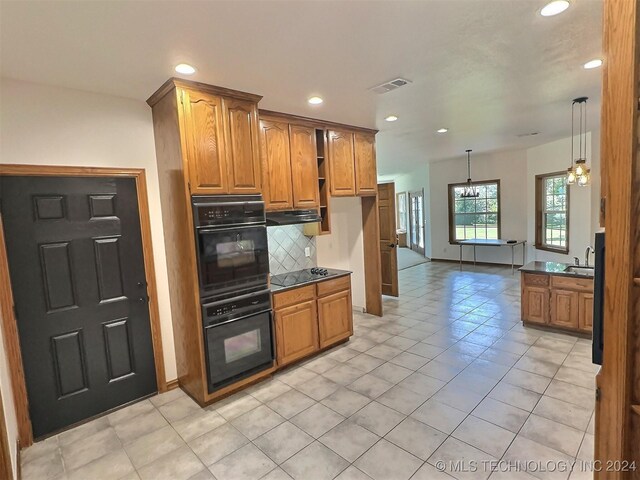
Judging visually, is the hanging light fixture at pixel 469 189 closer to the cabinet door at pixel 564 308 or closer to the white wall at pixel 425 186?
the white wall at pixel 425 186

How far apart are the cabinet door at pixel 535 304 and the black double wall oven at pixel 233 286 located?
11.0 ft

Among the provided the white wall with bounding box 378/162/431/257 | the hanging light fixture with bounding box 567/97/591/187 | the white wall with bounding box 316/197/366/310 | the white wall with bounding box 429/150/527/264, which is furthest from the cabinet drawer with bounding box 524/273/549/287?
the white wall with bounding box 378/162/431/257

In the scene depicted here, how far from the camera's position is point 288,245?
4.07 m

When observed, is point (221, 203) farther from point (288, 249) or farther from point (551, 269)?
point (551, 269)

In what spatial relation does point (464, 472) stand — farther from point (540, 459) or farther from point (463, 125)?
point (463, 125)

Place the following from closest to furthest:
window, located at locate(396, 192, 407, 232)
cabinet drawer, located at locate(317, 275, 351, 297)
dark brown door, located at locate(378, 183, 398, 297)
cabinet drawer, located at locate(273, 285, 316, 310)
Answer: cabinet drawer, located at locate(273, 285, 316, 310) → cabinet drawer, located at locate(317, 275, 351, 297) → dark brown door, located at locate(378, 183, 398, 297) → window, located at locate(396, 192, 407, 232)

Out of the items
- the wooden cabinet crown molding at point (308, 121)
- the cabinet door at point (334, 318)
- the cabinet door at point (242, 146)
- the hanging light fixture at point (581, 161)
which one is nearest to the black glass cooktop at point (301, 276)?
the cabinet door at point (334, 318)

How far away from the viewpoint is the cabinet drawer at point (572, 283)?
378cm

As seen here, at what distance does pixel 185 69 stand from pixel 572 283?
4610mm

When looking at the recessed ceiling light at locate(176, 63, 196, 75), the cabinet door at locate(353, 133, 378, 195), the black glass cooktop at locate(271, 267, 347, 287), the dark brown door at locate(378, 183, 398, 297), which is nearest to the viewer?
the recessed ceiling light at locate(176, 63, 196, 75)

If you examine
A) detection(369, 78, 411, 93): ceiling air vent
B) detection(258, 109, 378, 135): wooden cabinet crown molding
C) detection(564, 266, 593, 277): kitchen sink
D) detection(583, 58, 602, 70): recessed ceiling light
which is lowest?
detection(564, 266, 593, 277): kitchen sink

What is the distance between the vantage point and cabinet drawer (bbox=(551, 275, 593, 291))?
3.78m

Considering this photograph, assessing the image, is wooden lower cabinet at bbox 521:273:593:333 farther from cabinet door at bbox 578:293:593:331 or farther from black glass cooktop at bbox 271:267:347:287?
black glass cooktop at bbox 271:267:347:287

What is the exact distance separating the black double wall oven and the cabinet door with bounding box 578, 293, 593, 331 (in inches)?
142
